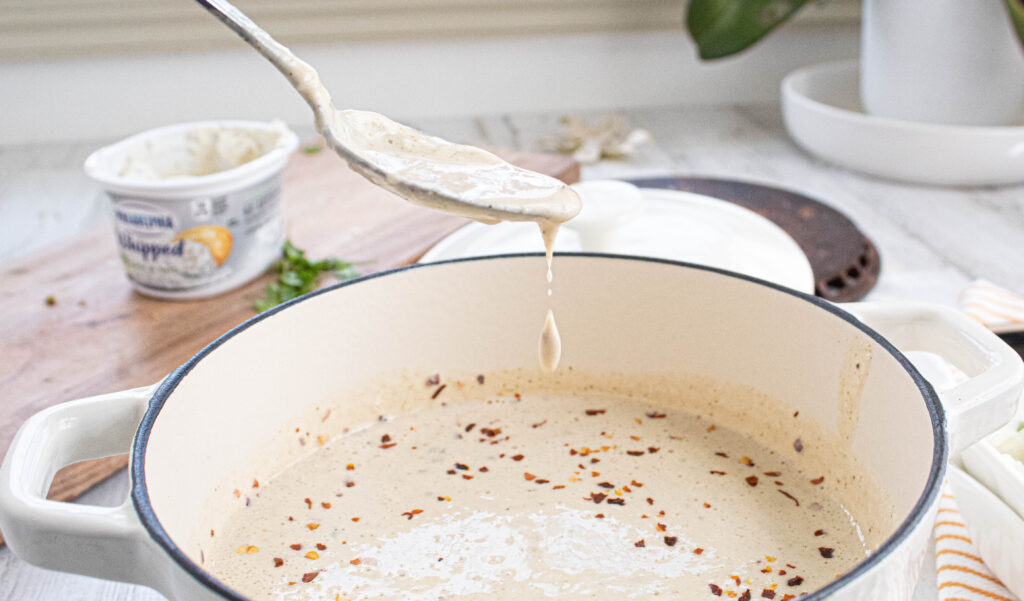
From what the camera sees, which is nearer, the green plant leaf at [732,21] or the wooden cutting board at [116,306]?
the wooden cutting board at [116,306]

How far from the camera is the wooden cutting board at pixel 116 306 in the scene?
0.92m

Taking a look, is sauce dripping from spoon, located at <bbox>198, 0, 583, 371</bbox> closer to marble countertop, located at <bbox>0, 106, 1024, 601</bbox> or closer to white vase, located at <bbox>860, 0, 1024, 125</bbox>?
marble countertop, located at <bbox>0, 106, 1024, 601</bbox>

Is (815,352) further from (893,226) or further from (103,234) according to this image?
(103,234)

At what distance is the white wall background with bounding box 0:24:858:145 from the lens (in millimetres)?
1992

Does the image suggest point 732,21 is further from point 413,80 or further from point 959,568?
point 959,568

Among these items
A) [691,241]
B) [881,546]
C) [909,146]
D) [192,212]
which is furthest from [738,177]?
[881,546]

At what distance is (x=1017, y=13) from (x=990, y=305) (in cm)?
65

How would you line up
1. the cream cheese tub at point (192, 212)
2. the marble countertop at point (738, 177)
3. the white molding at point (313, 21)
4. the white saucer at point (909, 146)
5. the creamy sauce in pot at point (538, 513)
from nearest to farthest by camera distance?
the creamy sauce in pot at point (538, 513) < the cream cheese tub at point (192, 212) < the marble countertop at point (738, 177) < the white saucer at point (909, 146) < the white molding at point (313, 21)

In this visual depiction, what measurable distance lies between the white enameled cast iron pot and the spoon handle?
151 millimetres

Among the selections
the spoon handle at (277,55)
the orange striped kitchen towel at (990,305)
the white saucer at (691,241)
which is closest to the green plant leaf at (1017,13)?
the orange striped kitchen towel at (990,305)

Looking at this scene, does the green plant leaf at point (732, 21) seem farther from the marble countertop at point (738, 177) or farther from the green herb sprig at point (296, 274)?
the green herb sprig at point (296, 274)

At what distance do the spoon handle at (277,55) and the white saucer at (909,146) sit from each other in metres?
1.22

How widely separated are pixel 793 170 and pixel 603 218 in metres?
0.97

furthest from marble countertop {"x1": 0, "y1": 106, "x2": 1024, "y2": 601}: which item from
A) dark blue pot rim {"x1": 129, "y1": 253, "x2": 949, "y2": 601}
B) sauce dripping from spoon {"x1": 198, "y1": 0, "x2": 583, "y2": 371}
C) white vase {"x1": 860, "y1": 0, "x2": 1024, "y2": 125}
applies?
sauce dripping from spoon {"x1": 198, "y1": 0, "x2": 583, "y2": 371}
